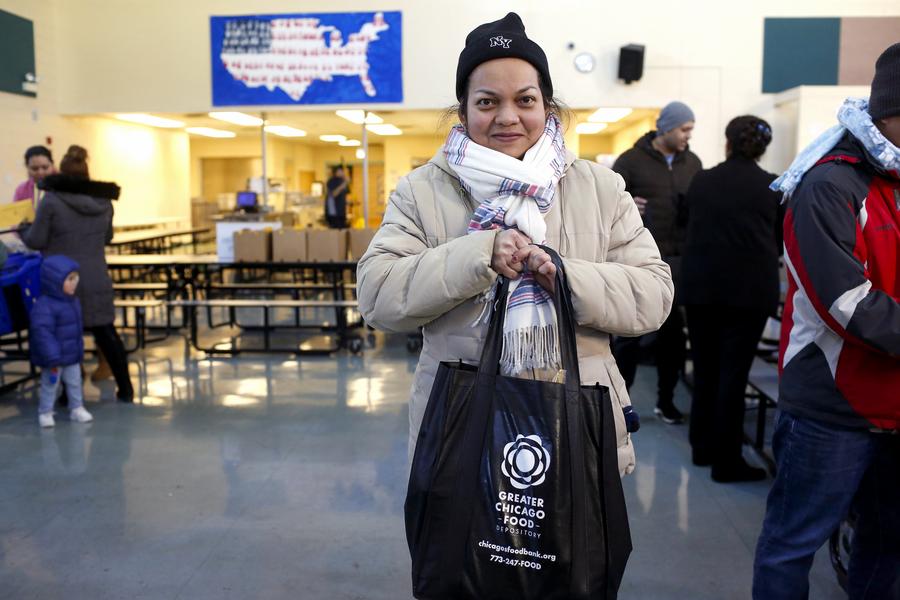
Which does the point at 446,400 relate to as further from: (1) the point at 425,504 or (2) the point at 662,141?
(2) the point at 662,141

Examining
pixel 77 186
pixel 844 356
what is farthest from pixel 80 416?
pixel 844 356

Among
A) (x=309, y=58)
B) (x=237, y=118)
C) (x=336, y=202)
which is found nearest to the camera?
(x=309, y=58)

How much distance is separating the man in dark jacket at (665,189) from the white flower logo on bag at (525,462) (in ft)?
10.1

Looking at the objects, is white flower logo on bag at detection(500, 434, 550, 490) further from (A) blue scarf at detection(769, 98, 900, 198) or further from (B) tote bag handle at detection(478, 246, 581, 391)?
(A) blue scarf at detection(769, 98, 900, 198)

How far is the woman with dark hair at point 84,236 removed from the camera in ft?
15.9

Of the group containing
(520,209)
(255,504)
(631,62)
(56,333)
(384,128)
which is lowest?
(255,504)

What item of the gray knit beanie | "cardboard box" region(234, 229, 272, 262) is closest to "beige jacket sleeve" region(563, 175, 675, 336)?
the gray knit beanie

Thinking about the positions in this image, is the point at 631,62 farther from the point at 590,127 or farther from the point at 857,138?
the point at 857,138

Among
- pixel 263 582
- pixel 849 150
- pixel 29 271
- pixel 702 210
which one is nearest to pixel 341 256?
pixel 29 271

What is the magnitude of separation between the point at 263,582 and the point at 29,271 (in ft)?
10.3

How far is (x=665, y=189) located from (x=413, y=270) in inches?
124

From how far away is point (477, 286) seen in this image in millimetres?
1396

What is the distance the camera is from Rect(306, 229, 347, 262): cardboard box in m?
6.70

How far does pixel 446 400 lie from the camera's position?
4.50ft
